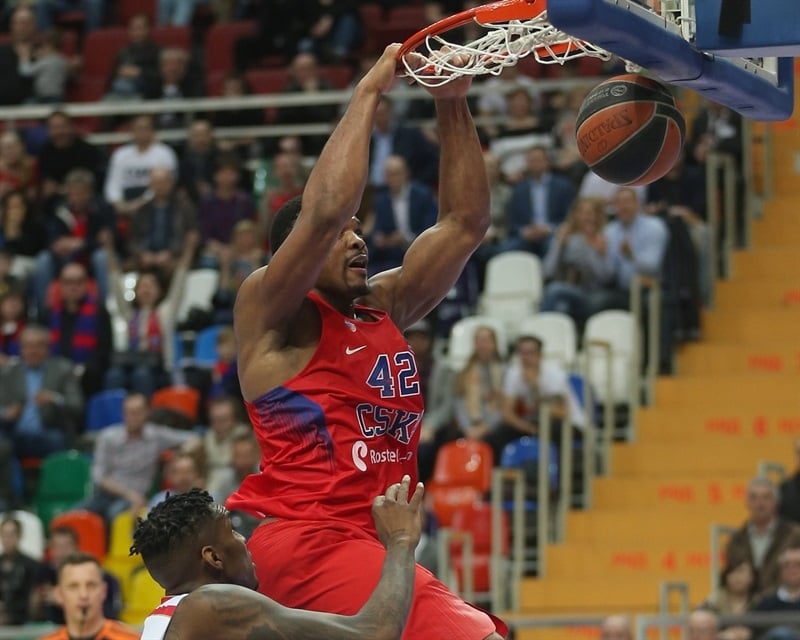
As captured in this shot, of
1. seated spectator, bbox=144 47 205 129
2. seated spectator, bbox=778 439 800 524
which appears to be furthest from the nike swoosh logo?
seated spectator, bbox=144 47 205 129

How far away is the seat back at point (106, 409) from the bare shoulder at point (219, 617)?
10.2m

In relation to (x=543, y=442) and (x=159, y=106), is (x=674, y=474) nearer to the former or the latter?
(x=543, y=442)

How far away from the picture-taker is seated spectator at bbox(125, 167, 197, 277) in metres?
16.1

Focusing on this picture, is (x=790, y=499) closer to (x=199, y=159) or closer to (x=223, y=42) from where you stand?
(x=199, y=159)

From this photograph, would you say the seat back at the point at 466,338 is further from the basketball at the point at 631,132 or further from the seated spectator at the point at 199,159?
the basketball at the point at 631,132

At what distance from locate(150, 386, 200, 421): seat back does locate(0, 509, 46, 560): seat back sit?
155 cm

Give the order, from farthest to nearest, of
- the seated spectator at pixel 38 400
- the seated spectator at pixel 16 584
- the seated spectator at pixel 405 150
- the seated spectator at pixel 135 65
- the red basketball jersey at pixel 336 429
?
the seated spectator at pixel 135 65 → the seated spectator at pixel 405 150 → the seated spectator at pixel 38 400 → the seated spectator at pixel 16 584 → the red basketball jersey at pixel 336 429

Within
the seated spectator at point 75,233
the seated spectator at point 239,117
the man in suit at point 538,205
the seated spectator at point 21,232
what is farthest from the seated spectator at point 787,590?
the seated spectator at point 21,232

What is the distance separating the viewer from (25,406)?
14.9 m

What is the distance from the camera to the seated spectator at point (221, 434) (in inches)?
525

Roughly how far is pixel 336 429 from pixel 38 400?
962cm

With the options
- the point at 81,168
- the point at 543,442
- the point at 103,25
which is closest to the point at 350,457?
the point at 543,442

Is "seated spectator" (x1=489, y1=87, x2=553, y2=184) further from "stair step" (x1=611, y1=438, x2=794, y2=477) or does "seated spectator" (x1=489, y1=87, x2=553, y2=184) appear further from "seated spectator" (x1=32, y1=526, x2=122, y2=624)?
"seated spectator" (x1=32, y1=526, x2=122, y2=624)

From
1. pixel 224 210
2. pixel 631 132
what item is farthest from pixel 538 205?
pixel 631 132
